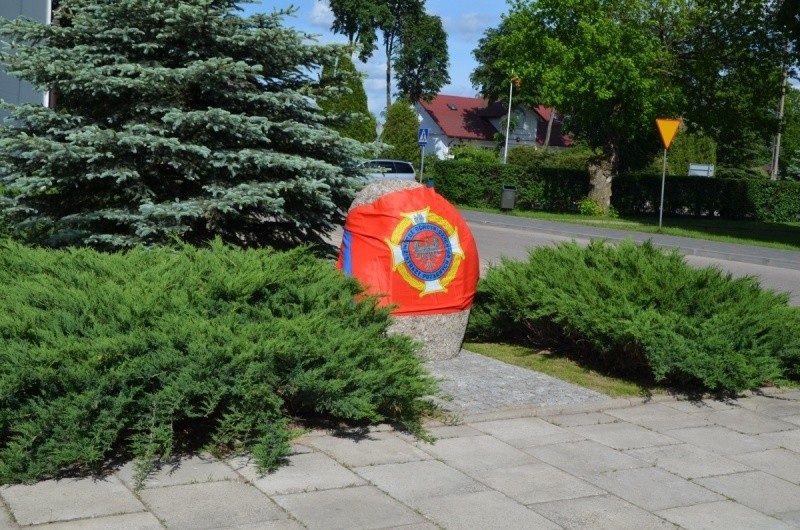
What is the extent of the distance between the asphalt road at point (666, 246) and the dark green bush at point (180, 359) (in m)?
9.14

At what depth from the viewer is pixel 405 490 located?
482cm

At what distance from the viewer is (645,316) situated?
727 centimetres

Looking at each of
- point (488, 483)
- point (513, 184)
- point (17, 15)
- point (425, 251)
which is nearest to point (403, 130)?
point (513, 184)

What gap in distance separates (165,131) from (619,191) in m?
28.9

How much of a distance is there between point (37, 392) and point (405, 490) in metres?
1.93

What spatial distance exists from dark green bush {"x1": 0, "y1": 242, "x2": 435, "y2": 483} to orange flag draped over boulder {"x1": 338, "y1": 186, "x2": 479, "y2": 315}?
1.21 meters

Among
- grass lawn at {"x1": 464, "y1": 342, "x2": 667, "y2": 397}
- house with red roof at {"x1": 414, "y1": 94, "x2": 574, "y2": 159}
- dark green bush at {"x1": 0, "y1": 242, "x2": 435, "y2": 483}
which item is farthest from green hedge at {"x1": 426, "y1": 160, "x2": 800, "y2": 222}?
house with red roof at {"x1": 414, "y1": 94, "x2": 574, "y2": 159}

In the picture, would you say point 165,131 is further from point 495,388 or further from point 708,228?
point 708,228

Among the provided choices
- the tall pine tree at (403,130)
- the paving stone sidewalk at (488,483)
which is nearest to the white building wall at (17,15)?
the paving stone sidewalk at (488,483)

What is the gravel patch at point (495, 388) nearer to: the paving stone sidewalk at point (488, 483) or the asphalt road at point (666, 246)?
the paving stone sidewalk at point (488, 483)

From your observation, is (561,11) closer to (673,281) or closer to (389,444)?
(673,281)

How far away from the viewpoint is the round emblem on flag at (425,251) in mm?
7766

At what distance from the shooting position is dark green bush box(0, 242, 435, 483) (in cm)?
485

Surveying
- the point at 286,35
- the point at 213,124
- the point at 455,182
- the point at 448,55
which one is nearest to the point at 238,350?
the point at 213,124
